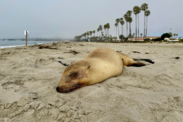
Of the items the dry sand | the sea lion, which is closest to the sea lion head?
the sea lion

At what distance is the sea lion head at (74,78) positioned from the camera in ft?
6.81

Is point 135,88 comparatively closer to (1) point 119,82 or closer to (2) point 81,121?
(1) point 119,82

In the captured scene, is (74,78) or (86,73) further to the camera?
(86,73)

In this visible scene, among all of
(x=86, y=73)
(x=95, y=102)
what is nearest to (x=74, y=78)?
(x=86, y=73)

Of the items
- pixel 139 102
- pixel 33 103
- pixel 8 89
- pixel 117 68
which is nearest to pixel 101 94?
pixel 139 102

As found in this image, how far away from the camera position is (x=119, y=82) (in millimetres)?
2510

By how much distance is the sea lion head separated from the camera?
81.7 inches

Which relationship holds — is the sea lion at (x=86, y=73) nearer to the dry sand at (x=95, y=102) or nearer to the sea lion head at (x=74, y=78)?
the sea lion head at (x=74, y=78)

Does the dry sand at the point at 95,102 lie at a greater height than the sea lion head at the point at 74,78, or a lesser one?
lesser

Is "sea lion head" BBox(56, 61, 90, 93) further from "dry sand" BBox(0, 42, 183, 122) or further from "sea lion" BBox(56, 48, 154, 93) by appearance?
"dry sand" BBox(0, 42, 183, 122)

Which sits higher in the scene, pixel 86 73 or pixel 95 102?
pixel 86 73

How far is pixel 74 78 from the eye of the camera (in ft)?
7.21

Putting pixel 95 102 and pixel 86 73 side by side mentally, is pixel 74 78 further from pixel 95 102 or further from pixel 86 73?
pixel 95 102

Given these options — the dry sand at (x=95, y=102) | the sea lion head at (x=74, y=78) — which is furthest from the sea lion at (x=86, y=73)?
the dry sand at (x=95, y=102)
